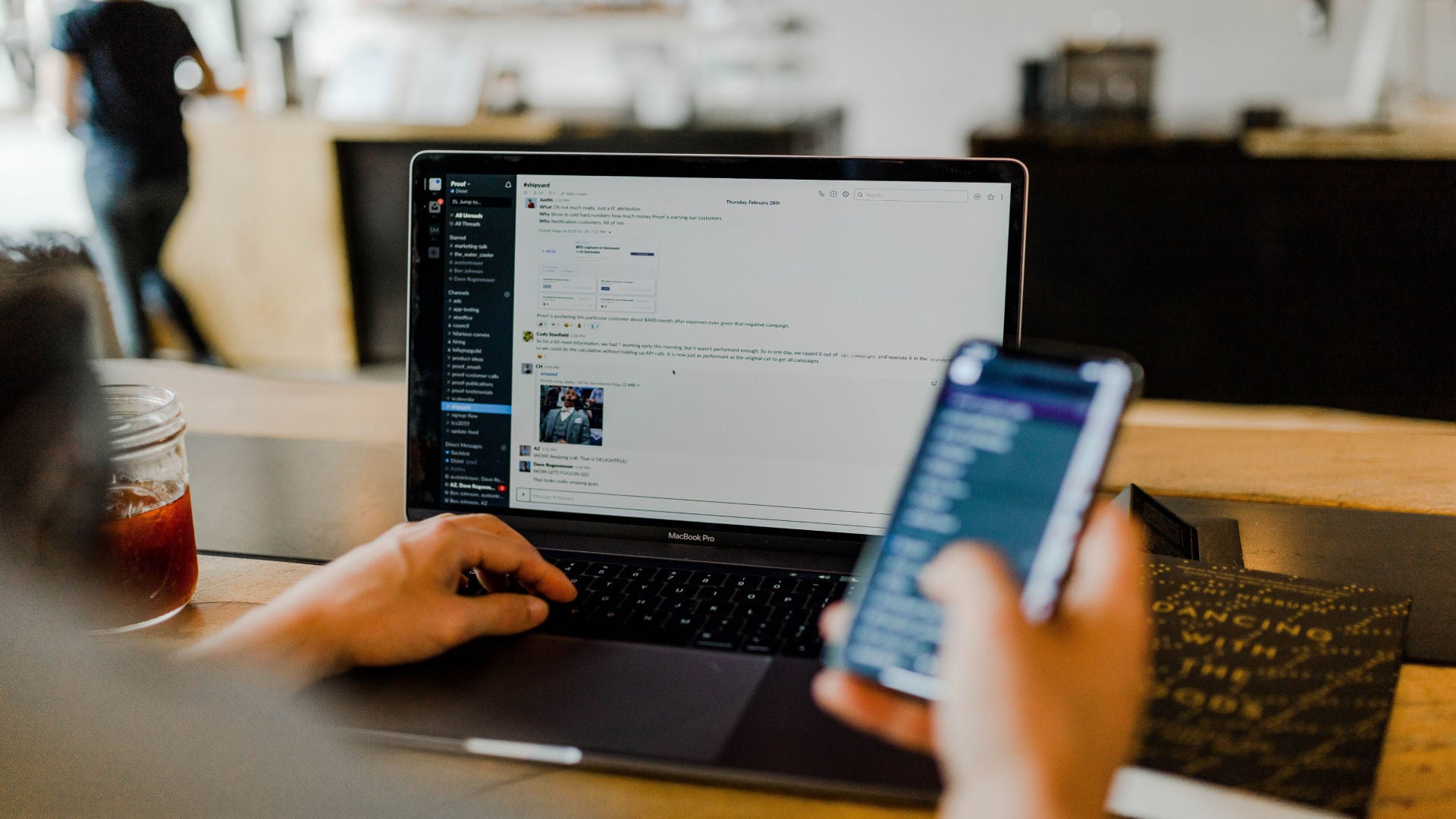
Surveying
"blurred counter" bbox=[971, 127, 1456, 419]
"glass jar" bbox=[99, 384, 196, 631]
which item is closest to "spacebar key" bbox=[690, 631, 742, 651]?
"glass jar" bbox=[99, 384, 196, 631]

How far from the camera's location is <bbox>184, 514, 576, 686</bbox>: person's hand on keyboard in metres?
0.54

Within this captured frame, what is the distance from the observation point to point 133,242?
3.01 meters

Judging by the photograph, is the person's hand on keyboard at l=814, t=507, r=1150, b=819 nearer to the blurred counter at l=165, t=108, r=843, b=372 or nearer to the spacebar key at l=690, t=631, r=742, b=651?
the spacebar key at l=690, t=631, r=742, b=651

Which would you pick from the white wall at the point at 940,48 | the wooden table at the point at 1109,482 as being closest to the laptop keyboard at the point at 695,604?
the wooden table at the point at 1109,482

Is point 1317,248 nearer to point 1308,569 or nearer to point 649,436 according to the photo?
point 1308,569

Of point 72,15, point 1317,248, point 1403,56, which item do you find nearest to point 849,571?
point 1317,248

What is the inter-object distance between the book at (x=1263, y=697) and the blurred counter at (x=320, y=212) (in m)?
2.61

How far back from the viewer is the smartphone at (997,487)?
0.42m

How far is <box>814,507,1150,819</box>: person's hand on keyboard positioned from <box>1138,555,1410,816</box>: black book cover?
131 millimetres

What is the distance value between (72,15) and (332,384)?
223cm

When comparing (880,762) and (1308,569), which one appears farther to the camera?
(1308,569)

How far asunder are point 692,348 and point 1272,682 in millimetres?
431

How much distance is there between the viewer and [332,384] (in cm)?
122

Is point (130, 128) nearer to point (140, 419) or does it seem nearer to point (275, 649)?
point (140, 419)
